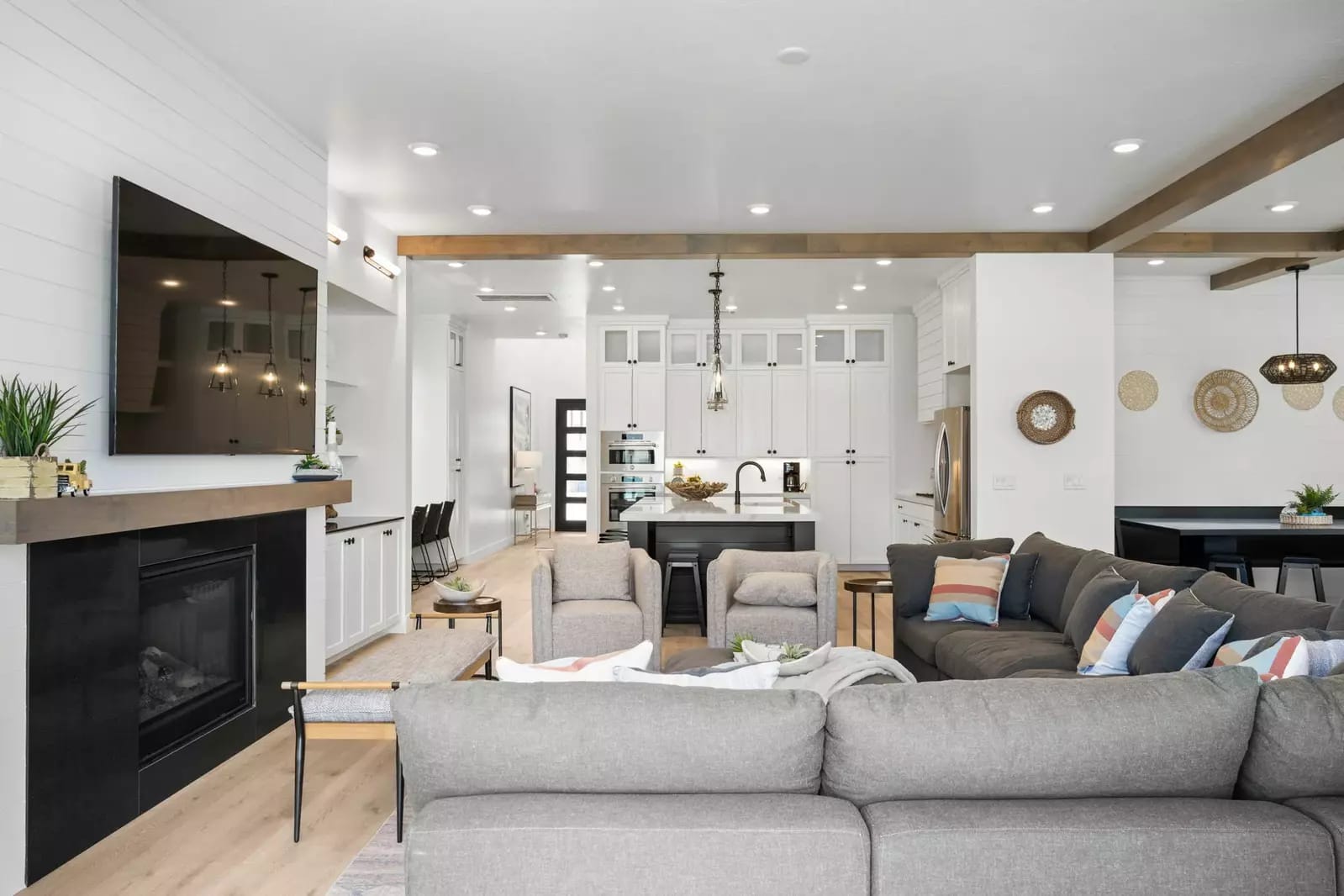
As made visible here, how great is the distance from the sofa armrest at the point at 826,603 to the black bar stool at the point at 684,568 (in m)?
1.34

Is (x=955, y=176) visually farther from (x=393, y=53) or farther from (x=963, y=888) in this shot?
(x=963, y=888)

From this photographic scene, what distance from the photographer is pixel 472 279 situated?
754 centimetres

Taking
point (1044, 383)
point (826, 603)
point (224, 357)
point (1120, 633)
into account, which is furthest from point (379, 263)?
point (1120, 633)

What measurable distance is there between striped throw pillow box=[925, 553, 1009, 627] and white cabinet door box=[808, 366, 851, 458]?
16.0 ft

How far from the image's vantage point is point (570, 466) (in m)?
14.1

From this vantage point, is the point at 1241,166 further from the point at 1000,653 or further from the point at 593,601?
the point at 593,601

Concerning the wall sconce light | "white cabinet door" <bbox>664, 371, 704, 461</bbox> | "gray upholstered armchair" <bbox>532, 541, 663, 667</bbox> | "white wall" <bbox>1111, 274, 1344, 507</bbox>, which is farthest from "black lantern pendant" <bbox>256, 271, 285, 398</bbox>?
"white wall" <bbox>1111, 274, 1344, 507</bbox>

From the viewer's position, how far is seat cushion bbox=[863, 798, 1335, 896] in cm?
160

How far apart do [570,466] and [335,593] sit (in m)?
8.94

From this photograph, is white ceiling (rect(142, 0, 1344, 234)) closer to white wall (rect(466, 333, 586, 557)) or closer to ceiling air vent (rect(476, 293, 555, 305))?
ceiling air vent (rect(476, 293, 555, 305))

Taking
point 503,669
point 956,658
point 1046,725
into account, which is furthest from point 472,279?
point 1046,725

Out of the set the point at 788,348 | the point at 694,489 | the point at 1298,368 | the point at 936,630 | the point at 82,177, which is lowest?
the point at 936,630

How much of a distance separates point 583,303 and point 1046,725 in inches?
292

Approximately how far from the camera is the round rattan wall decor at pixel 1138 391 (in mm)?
7457
